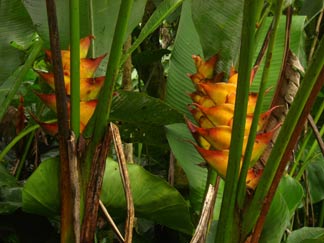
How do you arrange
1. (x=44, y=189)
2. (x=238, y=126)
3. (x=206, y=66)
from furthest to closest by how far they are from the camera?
(x=206, y=66) → (x=44, y=189) → (x=238, y=126)

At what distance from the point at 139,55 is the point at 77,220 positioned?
650 mm

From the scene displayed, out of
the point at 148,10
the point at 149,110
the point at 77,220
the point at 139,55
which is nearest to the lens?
the point at 77,220

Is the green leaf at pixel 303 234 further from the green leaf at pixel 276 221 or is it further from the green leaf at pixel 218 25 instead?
the green leaf at pixel 218 25

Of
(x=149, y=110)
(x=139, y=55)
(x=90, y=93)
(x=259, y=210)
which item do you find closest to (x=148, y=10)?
(x=139, y=55)

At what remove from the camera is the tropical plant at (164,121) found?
59 centimetres

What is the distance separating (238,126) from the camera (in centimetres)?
58

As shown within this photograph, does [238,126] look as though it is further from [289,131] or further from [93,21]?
[93,21]

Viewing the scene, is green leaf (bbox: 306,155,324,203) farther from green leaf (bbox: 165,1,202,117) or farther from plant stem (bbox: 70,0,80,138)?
plant stem (bbox: 70,0,80,138)

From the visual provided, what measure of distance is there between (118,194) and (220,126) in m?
0.17

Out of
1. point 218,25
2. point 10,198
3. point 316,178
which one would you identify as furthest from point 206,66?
point 316,178

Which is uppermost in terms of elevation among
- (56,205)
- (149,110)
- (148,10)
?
(148,10)

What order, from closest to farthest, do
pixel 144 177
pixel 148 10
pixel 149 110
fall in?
pixel 144 177 → pixel 149 110 → pixel 148 10

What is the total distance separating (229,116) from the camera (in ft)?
2.22

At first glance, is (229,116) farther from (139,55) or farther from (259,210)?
(139,55)
